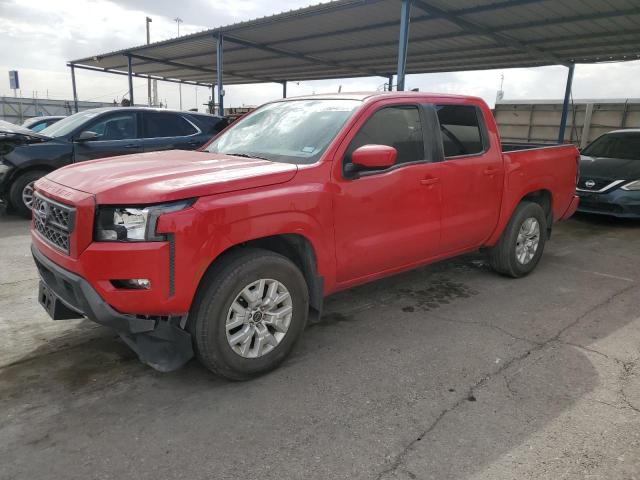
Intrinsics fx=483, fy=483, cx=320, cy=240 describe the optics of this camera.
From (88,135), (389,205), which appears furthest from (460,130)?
(88,135)

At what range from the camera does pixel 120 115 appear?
838 centimetres

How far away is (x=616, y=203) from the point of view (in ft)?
25.8

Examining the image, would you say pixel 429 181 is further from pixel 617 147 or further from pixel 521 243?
pixel 617 147

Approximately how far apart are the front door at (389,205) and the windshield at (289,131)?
23 centimetres

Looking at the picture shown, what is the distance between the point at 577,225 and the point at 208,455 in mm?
7924

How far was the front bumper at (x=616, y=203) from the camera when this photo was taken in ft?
25.6

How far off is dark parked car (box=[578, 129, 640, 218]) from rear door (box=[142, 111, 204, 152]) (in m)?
6.88

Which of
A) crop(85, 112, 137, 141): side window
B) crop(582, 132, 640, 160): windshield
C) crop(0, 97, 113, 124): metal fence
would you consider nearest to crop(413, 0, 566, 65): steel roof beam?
crop(582, 132, 640, 160): windshield

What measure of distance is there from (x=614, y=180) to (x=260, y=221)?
24.1ft

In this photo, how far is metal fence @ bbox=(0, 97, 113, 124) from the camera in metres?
28.5

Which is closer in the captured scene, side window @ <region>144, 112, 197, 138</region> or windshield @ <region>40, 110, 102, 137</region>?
windshield @ <region>40, 110, 102, 137</region>

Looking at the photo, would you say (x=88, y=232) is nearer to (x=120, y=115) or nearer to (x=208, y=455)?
(x=208, y=455)

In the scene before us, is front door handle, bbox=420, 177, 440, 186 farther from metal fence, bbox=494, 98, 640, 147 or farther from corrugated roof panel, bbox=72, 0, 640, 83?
metal fence, bbox=494, 98, 640, 147

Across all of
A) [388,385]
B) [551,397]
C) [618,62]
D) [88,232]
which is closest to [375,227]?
[388,385]
